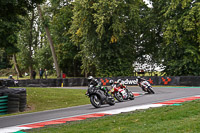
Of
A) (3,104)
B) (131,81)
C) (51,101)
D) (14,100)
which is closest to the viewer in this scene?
(3,104)

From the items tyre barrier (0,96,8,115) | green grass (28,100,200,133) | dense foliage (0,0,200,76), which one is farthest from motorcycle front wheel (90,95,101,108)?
dense foliage (0,0,200,76)

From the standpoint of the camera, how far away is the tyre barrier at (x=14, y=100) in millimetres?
16125

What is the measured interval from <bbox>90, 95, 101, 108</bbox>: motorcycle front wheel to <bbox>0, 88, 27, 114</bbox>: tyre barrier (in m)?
3.73

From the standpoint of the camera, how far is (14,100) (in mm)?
16391

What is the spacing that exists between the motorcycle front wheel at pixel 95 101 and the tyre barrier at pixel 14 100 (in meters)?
3.73

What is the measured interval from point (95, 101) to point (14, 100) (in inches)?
155

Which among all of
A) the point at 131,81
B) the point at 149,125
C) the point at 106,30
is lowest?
the point at 149,125

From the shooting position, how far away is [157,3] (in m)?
44.1

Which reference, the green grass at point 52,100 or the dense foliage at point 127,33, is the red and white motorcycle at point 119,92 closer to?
the green grass at point 52,100

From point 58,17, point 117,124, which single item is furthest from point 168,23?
point 117,124

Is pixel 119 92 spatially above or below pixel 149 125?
above

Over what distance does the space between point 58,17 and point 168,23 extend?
1852cm

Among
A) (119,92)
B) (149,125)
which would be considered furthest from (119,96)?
(149,125)

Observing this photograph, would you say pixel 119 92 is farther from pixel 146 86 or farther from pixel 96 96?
pixel 146 86
